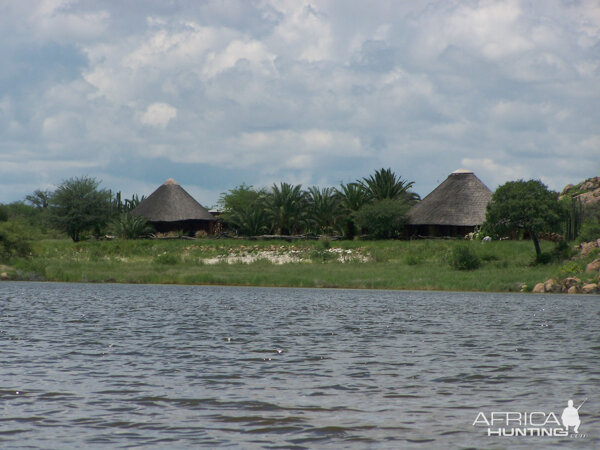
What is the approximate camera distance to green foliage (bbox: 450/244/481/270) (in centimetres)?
4969

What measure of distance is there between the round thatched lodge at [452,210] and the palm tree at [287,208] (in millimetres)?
11013

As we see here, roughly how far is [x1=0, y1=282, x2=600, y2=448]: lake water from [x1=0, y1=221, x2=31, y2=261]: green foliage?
82.6ft

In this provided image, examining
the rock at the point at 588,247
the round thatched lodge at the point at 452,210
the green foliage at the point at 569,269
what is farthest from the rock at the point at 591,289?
the round thatched lodge at the point at 452,210

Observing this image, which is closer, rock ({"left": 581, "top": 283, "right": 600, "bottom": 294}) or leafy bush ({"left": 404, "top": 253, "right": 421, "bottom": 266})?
rock ({"left": 581, "top": 283, "right": 600, "bottom": 294})

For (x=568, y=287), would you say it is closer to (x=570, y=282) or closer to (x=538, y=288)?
(x=570, y=282)

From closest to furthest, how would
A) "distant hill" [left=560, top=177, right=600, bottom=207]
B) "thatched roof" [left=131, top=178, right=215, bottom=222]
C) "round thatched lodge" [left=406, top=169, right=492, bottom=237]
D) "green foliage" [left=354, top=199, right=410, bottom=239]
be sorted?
"green foliage" [left=354, top=199, right=410, bottom=239] → "round thatched lodge" [left=406, top=169, right=492, bottom=237] → "thatched roof" [left=131, top=178, right=215, bottom=222] → "distant hill" [left=560, top=177, right=600, bottom=207]

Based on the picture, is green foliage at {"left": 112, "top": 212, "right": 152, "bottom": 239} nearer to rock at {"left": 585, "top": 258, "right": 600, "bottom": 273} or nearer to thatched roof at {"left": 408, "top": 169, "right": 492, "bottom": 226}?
thatched roof at {"left": 408, "top": 169, "right": 492, "bottom": 226}

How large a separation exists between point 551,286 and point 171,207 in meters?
51.3

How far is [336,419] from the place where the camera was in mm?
10305

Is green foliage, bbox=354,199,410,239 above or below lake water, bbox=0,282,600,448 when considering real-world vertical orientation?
above

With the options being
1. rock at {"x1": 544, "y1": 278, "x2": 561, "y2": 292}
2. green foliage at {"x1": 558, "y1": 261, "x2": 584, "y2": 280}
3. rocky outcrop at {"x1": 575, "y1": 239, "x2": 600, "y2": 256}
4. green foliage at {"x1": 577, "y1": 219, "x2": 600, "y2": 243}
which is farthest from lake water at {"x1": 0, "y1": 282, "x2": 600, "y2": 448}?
green foliage at {"x1": 577, "y1": 219, "x2": 600, "y2": 243}

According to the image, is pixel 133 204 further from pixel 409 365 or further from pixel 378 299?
pixel 409 365

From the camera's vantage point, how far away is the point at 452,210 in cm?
7438

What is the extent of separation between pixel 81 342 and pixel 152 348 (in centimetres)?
211
